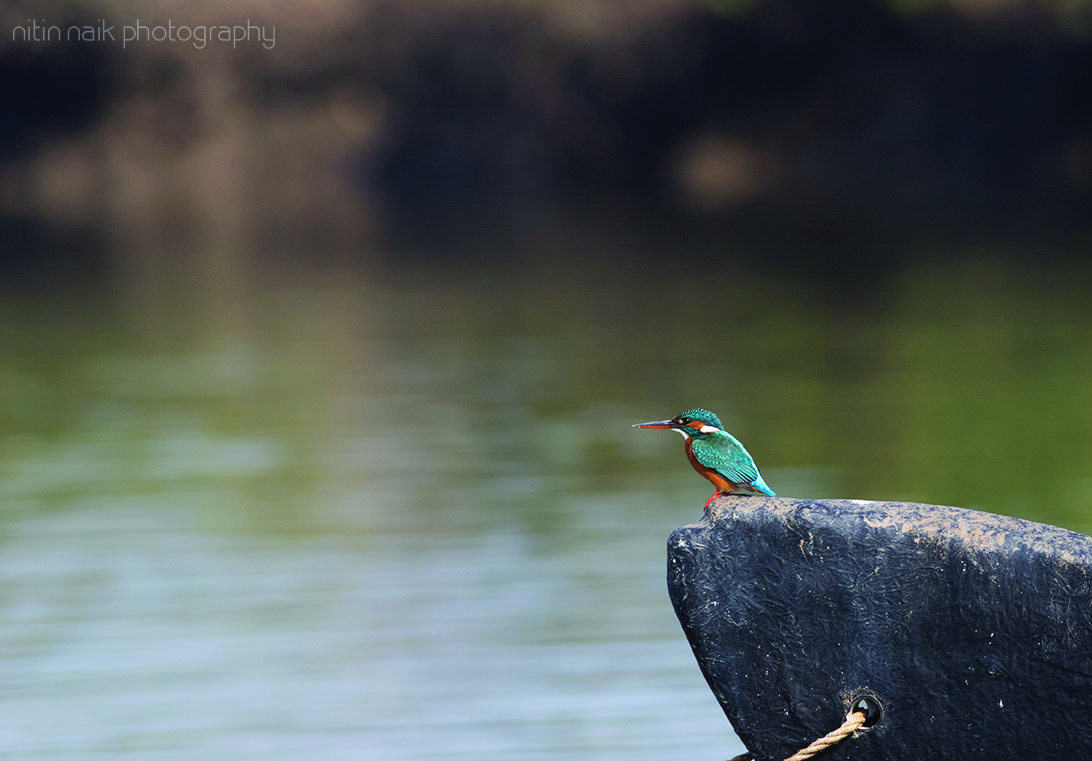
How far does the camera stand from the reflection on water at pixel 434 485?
5340 millimetres

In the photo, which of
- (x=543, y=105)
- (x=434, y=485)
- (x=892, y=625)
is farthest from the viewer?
(x=543, y=105)

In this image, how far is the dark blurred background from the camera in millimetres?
5613

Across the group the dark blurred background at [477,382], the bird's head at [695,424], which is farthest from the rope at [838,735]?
the dark blurred background at [477,382]

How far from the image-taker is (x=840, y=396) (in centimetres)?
1068

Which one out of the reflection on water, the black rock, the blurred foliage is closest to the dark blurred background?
the reflection on water

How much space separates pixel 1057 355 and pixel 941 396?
1.86 meters

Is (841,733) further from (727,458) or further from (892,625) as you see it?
(727,458)

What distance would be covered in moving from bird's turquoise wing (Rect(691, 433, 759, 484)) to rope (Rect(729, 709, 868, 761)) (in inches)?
17.7

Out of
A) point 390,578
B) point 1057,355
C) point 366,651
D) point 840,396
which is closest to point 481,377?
point 840,396

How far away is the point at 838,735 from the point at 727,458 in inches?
20.6

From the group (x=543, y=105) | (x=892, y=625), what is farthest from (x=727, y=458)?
(x=543, y=105)

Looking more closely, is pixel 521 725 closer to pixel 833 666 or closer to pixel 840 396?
pixel 833 666

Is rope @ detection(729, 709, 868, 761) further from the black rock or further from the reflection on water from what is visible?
the reflection on water

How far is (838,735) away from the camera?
2.93 meters
